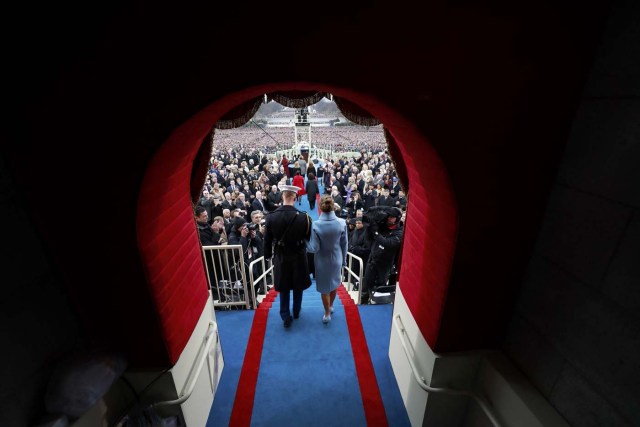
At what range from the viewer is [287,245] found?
373 centimetres

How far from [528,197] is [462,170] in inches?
18.5

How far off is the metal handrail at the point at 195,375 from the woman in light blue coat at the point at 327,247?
140cm

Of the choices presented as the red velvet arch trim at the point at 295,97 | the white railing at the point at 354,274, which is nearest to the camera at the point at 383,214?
the white railing at the point at 354,274

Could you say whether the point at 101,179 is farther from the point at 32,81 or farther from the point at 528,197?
the point at 528,197

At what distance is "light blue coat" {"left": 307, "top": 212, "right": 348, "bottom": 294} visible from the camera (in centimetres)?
370

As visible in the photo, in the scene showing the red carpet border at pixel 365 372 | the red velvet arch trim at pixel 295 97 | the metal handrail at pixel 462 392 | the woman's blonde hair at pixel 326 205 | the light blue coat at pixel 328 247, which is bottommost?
the red carpet border at pixel 365 372

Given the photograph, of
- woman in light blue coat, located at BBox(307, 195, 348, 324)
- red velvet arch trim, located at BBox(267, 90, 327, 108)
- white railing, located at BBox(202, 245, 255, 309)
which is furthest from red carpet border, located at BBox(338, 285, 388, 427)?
red velvet arch trim, located at BBox(267, 90, 327, 108)

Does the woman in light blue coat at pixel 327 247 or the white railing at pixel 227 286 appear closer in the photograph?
the woman in light blue coat at pixel 327 247

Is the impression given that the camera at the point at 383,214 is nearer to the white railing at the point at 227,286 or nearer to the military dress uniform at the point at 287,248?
the military dress uniform at the point at 287,248

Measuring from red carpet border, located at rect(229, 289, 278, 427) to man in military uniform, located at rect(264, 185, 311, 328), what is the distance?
1.24 feet

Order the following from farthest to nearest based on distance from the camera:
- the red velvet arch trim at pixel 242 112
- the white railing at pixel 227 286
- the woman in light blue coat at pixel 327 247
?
1. the white railing at pixel 227 286
2. the woman in light blue coat at pixel 327 247
3. the red velvet arch trim at pixel 242 112

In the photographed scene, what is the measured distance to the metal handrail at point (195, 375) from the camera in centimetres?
244

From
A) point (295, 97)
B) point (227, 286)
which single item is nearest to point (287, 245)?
point (295, 97)

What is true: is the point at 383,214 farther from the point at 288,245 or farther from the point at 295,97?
the point at 295,97
